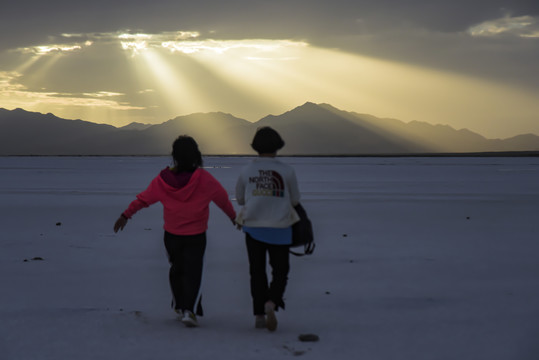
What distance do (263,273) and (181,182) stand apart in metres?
1.12

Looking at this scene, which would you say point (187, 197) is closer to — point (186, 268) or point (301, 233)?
point (186, 268)

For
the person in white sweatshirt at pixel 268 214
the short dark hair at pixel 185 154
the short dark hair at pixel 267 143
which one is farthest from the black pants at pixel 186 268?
the short dark hair at pixel 267 143

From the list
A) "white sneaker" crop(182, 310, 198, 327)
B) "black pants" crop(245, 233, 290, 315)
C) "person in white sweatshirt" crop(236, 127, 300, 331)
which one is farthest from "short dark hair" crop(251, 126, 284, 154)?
"white sneaker" crop(182, 310, 198, 327)

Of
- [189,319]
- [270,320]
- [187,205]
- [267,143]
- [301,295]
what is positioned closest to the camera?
[270,320]

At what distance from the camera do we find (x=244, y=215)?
19.0 feet

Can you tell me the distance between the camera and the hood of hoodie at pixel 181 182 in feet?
19.3

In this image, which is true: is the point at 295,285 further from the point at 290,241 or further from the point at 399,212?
the point at 399,212

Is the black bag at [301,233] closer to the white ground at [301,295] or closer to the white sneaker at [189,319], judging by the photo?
the white ground at [301,295]

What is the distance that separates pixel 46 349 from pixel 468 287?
186 inches

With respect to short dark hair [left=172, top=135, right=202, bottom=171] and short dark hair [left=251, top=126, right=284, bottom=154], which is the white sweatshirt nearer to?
short dark hair [left=251, top=126, right=284, bottom=154]

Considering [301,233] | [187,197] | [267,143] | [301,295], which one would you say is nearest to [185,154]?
[187,197]

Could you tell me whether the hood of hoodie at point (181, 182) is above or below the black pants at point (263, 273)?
above

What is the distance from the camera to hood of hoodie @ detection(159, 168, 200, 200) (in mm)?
5895

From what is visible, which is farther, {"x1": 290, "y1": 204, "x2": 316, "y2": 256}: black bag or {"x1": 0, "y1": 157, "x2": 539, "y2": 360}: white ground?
{"x1": 290, "y1": 204, "x2": 316, "y2": 256}: black bag
